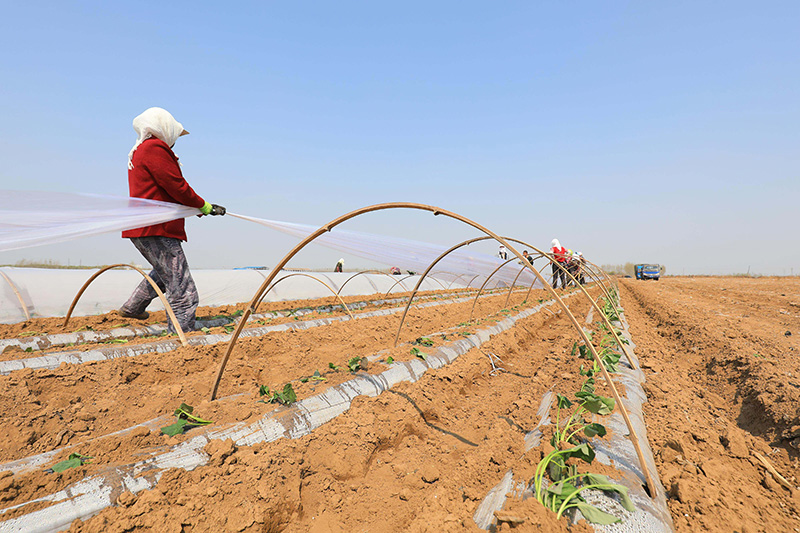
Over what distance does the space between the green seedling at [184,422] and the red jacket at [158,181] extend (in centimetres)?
278

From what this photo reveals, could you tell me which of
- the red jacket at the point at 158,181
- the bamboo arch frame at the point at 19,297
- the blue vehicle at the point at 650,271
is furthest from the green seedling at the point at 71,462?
the blue vehicle at the point at 650,271

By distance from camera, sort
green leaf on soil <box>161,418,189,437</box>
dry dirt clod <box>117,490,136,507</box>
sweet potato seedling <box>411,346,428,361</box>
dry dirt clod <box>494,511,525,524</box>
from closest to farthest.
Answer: dry dirt clod <box>494,511,525,524</box> < dry dirt clod <box>117,490,136,507</box> < green leaf on soil <box>161,418,189,437</box> < sweet potato seedling <box>411,346,428,361</box>

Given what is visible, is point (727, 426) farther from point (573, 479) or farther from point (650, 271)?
point (650, 271)

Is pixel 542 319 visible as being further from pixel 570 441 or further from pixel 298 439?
pixel 298 439

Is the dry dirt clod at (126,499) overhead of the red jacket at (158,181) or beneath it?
beneath

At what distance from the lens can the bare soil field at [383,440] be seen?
1664 millimetres

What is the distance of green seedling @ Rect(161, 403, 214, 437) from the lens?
2.08 metres

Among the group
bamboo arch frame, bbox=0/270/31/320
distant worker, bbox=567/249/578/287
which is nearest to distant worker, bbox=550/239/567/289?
distant worker, bbox=567/249/578/287

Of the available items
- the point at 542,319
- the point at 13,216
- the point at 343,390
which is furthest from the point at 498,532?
the point at 542,319

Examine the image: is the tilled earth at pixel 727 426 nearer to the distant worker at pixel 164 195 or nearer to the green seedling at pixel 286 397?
the green seedling at pixel 286 397

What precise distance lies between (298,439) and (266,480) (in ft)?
1.28

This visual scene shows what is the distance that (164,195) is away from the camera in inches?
170

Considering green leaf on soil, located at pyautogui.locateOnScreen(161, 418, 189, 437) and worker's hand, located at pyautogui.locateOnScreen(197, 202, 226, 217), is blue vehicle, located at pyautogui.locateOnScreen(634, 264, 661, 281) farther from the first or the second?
green leaf on soil, located at pyautogui.locateOnScreen(161, 418, 189, 437)

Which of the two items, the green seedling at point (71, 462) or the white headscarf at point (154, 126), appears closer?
the green seedling at point (71, 462)
